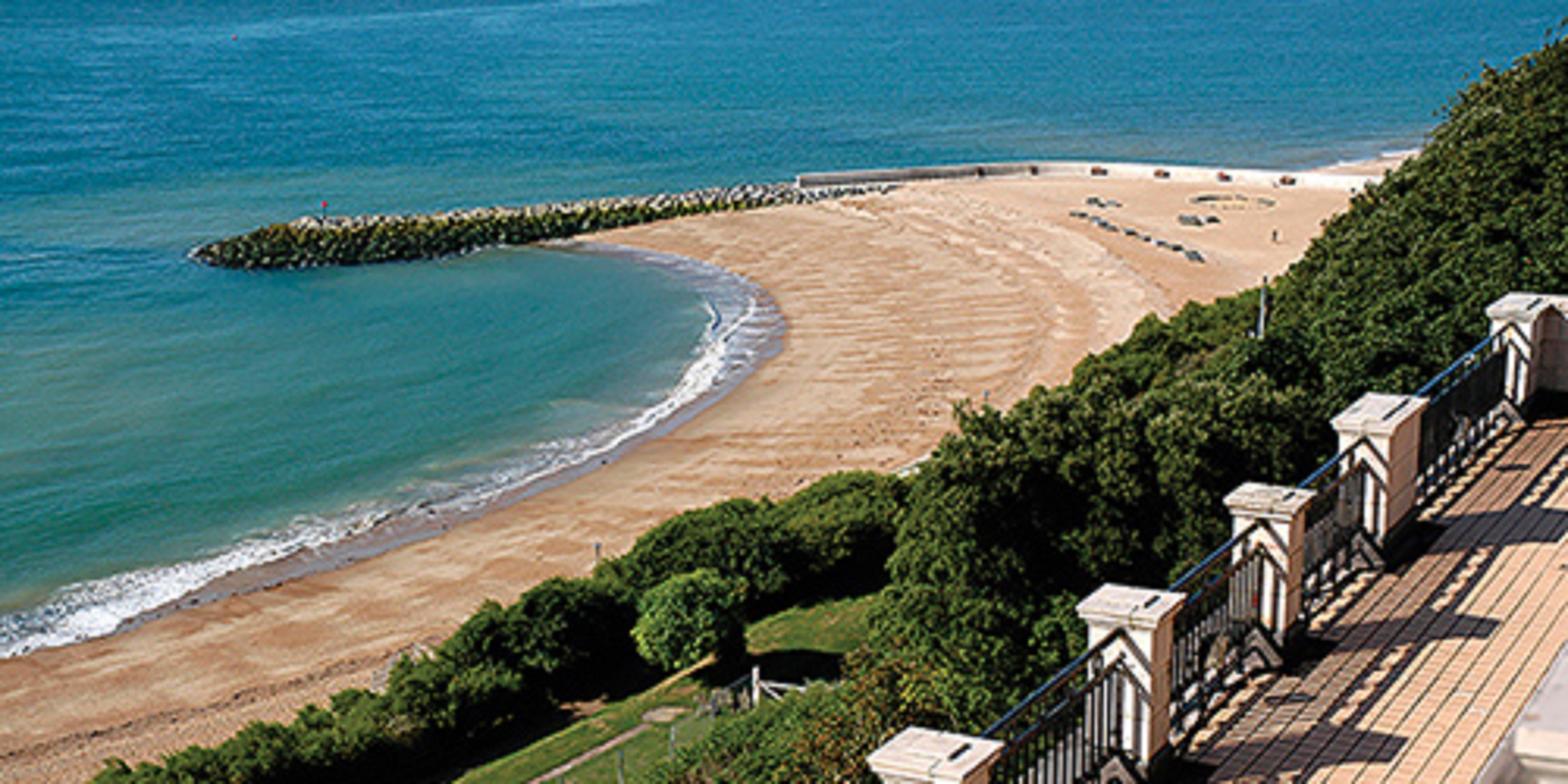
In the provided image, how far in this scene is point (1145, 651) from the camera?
380 inches

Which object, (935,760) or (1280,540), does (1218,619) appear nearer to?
(1280,540)

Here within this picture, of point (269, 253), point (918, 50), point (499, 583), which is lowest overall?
point (499, 583)

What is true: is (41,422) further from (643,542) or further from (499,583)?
(643,542)

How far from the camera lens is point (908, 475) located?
1220 inches

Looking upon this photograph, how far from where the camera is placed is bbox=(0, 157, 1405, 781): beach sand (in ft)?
86.7

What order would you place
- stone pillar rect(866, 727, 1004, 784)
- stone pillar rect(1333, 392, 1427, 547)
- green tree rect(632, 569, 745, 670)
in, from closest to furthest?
stone pillar rect(866, 727, 1004, 784), stone pillar rect(1333, 392, 1427, 547), green tree rect(632, 569, 745, 670)

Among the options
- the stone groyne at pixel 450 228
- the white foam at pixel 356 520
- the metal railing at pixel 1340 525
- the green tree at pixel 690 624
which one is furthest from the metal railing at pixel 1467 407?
the stone groyne at pixel 450 228

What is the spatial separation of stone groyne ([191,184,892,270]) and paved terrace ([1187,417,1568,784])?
59764mm

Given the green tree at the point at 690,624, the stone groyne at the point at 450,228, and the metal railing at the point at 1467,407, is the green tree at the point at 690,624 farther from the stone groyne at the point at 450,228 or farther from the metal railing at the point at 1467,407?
the stone groyne at the point at 450,228

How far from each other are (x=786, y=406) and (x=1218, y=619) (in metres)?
30.3

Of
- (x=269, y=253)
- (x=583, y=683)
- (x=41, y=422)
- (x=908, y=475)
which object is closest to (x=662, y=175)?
(x=269, y=253)

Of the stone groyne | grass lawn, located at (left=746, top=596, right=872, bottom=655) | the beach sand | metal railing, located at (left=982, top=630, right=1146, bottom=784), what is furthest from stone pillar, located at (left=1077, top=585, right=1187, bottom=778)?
the stone groyne

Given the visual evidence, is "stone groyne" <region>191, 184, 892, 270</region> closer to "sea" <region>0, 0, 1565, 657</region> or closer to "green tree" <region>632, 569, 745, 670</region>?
"sea" <region>0, 0, 1565, 657</region>

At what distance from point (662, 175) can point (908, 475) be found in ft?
192
